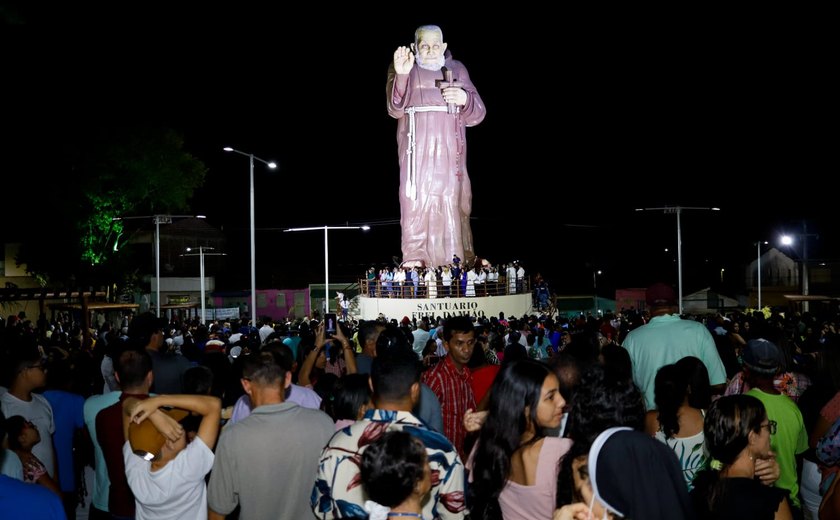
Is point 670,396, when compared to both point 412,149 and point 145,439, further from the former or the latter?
point 412,149

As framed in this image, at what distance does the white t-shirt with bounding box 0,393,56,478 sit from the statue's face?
29.3 m

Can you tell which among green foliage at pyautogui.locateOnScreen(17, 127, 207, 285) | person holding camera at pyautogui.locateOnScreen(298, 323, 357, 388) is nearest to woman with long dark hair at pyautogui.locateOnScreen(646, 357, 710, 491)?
person holding camera at pyautogui.locateOnScreen(298, 323, 357, 388)

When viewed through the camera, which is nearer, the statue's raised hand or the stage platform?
the stage platform

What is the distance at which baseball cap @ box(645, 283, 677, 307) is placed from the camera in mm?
7738

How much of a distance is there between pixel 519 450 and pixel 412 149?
3125cm

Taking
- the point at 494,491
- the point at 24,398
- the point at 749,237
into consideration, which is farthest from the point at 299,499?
the point at 749,237

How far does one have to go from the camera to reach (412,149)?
3509 cm

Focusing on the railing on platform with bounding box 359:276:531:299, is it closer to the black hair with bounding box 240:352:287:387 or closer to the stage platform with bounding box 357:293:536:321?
the stage platform with bounding box 357:293:536:321

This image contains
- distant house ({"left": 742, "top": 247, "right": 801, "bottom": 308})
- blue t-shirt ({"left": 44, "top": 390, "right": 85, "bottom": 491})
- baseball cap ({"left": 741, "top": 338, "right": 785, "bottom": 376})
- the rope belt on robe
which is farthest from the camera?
distant house ({"left": 742, "top": 247, "right": 801, "bottom": 308})

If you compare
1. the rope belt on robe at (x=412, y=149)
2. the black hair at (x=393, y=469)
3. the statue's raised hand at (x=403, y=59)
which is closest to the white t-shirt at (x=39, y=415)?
the black hair at (x=393, y=469)

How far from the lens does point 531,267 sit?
7025 centimetres

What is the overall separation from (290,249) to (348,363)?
66.1 m

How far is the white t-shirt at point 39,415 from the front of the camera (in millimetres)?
6266

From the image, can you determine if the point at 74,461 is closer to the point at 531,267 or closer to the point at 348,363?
the point at 348,363
